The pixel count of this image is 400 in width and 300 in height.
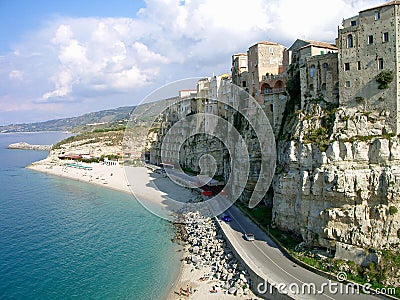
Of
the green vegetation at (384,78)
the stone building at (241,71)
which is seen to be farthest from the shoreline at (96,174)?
the green vegetation at (384,78)

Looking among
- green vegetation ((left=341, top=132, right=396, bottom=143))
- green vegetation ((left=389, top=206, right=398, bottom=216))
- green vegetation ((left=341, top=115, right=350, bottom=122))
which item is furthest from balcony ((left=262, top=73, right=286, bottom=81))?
green vegetation ((left=389, top=206, right=398, bottom=216))

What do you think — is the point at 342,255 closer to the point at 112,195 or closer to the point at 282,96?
the point at 282,96

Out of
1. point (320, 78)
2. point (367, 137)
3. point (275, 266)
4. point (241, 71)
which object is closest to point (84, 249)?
point (275, 266)

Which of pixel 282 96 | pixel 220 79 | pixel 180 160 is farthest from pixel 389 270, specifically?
pixel 180 160

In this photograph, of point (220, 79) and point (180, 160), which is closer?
point (220, 79)

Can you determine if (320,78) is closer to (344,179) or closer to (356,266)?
(344,179)

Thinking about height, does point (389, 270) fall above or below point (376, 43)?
below
